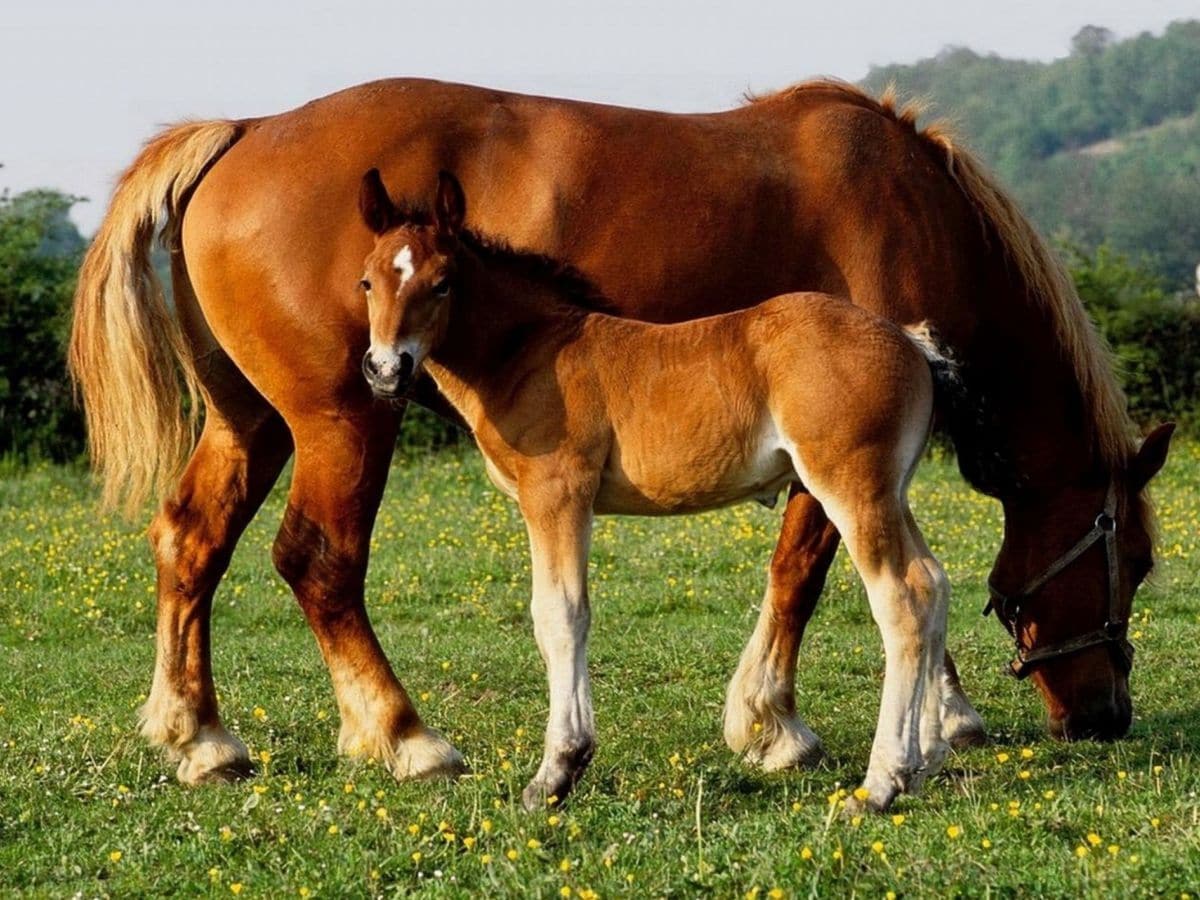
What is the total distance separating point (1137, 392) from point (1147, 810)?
13.7 metres

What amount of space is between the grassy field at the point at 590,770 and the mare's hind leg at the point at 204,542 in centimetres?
19

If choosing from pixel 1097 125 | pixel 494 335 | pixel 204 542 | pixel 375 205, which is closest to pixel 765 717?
pixel 494 335

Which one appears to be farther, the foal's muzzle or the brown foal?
the brown foal

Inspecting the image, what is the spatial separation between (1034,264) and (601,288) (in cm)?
172

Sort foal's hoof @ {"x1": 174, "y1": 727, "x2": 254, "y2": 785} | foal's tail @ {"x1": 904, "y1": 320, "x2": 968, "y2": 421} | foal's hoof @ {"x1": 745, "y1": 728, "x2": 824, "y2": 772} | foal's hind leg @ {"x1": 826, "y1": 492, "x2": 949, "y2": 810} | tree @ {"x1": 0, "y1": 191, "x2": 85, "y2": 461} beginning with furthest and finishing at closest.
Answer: tree @ {"x1": 0, "y1": 191, "x2": 85, "y2": 461}, foal's hoof @ {"x1": 745, "y1": 728, "x2": 824, "y2": 772}, foal's hoof @ {"x1": 174, "y1": 727, "x2": 254, "y2": 785}, foal's tail @ {"x1": 904, "y1": 320, "x2": 968, "y2": 421}, foal's hind leg @ {"x1": 826, "y1": 492, "x2": 949, "y2": 810}

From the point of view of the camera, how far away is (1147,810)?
509 centimetres

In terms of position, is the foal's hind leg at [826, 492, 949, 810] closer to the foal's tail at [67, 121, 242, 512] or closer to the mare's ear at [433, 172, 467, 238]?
the mare's ear at [433, 172, 467, 238]

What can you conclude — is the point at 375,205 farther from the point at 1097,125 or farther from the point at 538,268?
the point at 1097,125

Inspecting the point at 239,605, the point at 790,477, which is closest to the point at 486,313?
the point at 790,477

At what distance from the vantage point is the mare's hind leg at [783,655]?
6441mm

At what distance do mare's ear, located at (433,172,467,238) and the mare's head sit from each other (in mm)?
2605

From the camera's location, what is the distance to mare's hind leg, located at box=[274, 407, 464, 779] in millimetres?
6094

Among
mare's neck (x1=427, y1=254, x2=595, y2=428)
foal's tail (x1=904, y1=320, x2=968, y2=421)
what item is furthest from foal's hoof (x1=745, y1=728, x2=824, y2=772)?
mare's neck (x1=427, y1=254, x2=595, y2=428)

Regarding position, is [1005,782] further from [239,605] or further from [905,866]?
[239,605]
